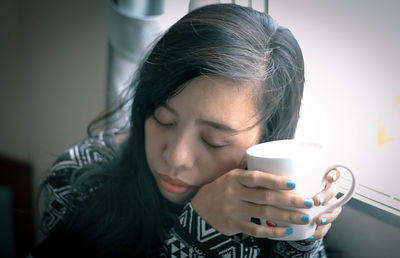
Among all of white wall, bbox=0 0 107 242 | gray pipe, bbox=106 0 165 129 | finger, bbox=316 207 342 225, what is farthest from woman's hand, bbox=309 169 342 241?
white wall, bbox=0 0 107 242

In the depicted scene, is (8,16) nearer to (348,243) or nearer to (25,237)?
(25,237)

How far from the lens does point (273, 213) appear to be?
46 cm

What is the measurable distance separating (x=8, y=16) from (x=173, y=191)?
2.35 feet

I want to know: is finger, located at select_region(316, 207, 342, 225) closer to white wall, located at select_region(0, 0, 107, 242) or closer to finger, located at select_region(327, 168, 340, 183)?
finger, located at select_region(327, 168, 340, 183)

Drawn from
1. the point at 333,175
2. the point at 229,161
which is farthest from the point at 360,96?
the point at 229,161

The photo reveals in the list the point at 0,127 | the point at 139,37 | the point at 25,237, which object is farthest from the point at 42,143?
the point at 139,37

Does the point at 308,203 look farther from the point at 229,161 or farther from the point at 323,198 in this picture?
the point at 229,161

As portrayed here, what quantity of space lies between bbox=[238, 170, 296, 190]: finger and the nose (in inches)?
3.9

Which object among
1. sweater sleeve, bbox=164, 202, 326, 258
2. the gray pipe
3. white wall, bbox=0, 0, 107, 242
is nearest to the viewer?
sweater sleeve, bbox=164, 202, 326, 258

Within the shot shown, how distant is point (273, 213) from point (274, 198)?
0.07ft

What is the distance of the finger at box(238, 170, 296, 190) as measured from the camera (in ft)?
1.41

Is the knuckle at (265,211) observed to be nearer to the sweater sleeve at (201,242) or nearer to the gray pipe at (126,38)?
the sweater sleeve at (201,242)

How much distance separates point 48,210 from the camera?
2.59 ft

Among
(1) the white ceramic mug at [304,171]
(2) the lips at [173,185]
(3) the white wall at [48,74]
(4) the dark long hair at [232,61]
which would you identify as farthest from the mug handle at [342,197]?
(3) the white wall at [48,74]
